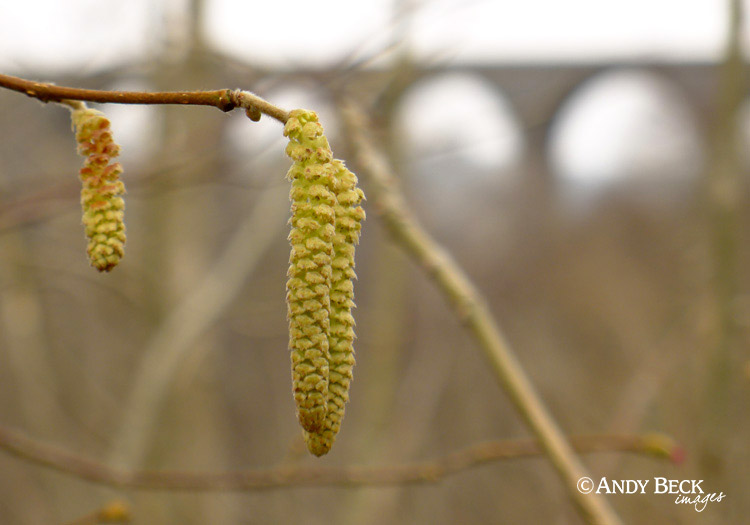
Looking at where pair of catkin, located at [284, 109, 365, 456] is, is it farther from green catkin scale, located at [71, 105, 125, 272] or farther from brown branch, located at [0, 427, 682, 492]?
brown branch, located at [0, 427, 682, 492]

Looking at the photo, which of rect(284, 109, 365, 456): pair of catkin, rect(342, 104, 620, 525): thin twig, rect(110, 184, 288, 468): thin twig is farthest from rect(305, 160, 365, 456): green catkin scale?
rect(110, 184, 288, 468): thin twig

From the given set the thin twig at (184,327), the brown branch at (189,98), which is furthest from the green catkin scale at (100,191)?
the thin twig at (184,327)

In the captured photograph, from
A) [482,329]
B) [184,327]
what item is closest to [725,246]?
[482,329]

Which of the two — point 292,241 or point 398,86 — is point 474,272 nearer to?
point 398,86

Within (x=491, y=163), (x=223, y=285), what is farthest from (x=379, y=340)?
(x=491, y=163)

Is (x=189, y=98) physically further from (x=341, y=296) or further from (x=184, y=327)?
(x=184, y=327)

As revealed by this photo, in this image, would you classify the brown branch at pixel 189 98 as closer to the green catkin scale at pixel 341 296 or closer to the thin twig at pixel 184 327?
the green catkin scale at pixel 341 296
